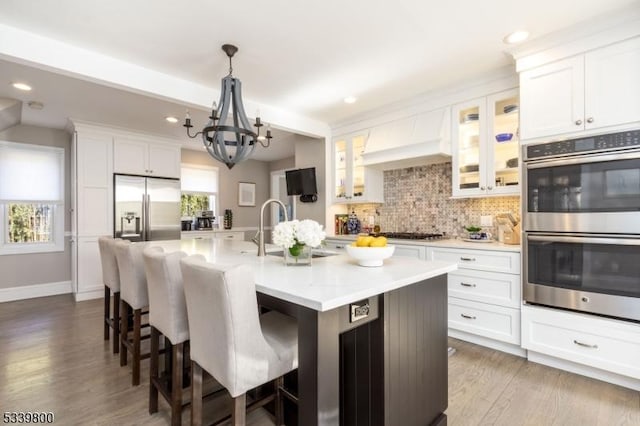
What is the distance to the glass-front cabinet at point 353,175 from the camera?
4.05m

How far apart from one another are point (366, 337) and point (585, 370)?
1965 mm

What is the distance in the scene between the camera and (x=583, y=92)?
2242mm

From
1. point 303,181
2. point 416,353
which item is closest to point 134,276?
point 416,353

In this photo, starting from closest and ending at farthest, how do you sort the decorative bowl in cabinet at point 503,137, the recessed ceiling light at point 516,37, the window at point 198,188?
the recessed ceiling light at point 516,37 < the decorative bowl in cabinet at point 503,137 < the window at point 198,188

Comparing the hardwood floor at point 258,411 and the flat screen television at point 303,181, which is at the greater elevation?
the flat screen television at point 303,181

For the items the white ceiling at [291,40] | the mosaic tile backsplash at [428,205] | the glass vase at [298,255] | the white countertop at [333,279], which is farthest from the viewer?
the mosaic tile backsplash at [428,205]

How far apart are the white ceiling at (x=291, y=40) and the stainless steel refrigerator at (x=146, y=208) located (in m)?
1.59

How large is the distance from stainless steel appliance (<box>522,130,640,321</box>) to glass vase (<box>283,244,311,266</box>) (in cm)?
182

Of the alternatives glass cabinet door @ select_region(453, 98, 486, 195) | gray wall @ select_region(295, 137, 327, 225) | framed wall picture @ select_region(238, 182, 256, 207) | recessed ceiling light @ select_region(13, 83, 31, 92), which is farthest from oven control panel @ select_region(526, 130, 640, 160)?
framed wall picture @ select_region(238, 182, 256, 207)

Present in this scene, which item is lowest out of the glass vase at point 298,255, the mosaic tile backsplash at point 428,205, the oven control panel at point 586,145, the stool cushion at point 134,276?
the stool cushion at point 134,276

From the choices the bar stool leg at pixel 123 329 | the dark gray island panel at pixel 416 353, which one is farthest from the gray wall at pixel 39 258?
the dark gray island panel at pixel 416 353

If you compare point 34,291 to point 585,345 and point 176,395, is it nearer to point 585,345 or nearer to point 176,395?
point 176,395

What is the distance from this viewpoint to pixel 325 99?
11.6ft

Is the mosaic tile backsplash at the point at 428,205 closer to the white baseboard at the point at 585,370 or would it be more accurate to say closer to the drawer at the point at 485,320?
the drawer at the point at 485,320
